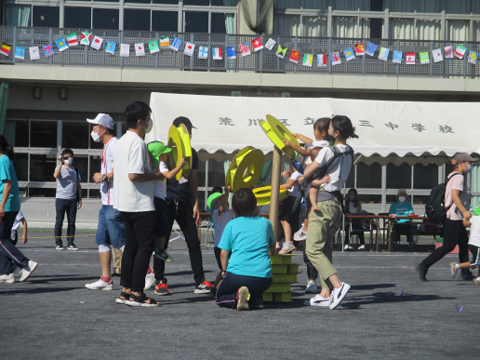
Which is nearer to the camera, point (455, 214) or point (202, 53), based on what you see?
point (455, 214)

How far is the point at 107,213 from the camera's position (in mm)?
6254

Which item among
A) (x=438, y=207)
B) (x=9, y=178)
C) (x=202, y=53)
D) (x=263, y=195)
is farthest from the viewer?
(x=202, y=53)

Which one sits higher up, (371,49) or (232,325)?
(371,49)

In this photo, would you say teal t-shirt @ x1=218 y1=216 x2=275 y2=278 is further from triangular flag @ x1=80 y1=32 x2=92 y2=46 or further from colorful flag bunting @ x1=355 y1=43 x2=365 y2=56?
colorful flag bunting @ x1=355 y1=43 x2=365 y2=56

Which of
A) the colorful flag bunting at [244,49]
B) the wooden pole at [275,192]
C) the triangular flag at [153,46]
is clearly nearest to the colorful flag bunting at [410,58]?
the colorful flag bunting at [244,49]

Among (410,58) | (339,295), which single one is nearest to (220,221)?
(339,295)

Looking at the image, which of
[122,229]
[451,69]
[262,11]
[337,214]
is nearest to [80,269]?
[122,229]

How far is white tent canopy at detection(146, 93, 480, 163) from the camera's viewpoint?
12109mm

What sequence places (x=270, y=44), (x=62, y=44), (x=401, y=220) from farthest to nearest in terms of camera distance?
(x=270, y=44) → (x=62, y=44) → (x=401, y=220)

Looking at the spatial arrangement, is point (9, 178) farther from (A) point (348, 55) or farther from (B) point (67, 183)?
(A) point (348, 55)

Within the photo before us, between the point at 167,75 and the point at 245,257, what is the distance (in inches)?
554

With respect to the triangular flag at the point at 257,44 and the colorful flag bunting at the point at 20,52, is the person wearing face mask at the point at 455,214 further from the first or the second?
the colorful flag bunting at the point at 20,52

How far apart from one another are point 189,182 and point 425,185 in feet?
50.3

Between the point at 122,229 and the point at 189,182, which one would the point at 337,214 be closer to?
the point at 189,182
